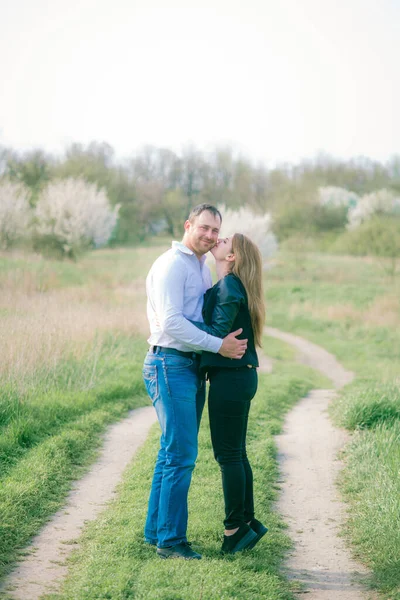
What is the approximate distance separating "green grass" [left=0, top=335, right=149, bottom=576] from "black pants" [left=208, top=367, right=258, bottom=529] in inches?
61.1

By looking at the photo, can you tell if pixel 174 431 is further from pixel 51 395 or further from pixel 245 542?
pixel 51 395

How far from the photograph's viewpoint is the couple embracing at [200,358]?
4301 millimetres

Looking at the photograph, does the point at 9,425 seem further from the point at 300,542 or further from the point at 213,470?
the point at 300,542

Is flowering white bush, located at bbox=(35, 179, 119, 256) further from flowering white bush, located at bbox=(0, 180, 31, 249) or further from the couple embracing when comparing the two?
the couple embracing

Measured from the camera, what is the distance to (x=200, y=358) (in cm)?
450

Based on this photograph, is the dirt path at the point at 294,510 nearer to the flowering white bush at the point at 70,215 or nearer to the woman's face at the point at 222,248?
the woman's face at the point at 222,248

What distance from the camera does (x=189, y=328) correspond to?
166 inches

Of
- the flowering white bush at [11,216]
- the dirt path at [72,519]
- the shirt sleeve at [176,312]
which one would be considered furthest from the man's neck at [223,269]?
the flowering white bush at [11,216]

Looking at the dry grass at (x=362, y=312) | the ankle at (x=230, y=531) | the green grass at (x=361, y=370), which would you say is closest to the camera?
the ankle at (x=230, y=531)

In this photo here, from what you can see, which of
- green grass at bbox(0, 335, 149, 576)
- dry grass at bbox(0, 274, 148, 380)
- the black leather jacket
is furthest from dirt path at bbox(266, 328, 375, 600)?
dry grass at bbox(0, 274, 148, 380)

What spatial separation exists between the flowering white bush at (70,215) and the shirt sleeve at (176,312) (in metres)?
36.3

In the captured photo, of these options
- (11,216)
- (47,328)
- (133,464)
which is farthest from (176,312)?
(11,216)

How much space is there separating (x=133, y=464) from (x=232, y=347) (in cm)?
309

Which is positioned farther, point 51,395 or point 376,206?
point 376,206
